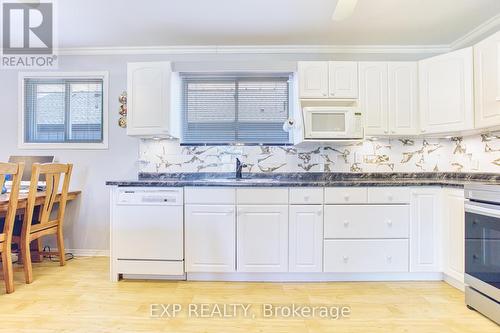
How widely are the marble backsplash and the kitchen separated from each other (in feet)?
0.05

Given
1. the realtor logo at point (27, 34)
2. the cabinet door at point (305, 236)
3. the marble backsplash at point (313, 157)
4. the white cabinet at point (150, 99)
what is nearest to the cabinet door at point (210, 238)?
the cabinet door at point (305, 236)

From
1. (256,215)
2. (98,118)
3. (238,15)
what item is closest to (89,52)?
(98,118)

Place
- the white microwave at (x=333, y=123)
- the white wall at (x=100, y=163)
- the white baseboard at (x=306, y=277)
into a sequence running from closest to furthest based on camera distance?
the white baseboard at (x=306, y=277) < the white microwave at (x=333, y=123) < the white wall at (x=100, y=163)

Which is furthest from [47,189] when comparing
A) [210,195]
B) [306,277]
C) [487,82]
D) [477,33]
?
[477,33]

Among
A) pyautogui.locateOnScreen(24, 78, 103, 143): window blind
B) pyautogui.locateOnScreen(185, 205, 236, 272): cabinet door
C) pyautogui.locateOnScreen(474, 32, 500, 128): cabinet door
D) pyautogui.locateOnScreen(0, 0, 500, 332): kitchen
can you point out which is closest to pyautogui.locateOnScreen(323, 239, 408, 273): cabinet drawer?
pyautogui.locateOnScreen(0, 0, 500, 332): kitchen

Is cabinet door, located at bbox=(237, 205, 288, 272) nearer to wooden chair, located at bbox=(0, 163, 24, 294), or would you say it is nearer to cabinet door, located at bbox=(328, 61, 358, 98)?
cabinet door, located at bbox=(328, 61, 358, 98)

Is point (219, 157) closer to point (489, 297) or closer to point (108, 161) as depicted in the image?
point (108, 161)

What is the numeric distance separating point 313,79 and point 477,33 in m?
1.66

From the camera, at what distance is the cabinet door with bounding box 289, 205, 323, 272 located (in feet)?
8.32

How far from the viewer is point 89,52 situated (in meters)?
3.39

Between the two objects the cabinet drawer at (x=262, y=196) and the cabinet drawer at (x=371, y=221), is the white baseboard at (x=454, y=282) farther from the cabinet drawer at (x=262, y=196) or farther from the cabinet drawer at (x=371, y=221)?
the cabinet drawer at (x=262, y=196)

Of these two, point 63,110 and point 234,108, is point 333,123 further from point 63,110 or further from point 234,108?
point 63,110

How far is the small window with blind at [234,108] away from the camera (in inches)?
130

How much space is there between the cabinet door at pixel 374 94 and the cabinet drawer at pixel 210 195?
155cm
